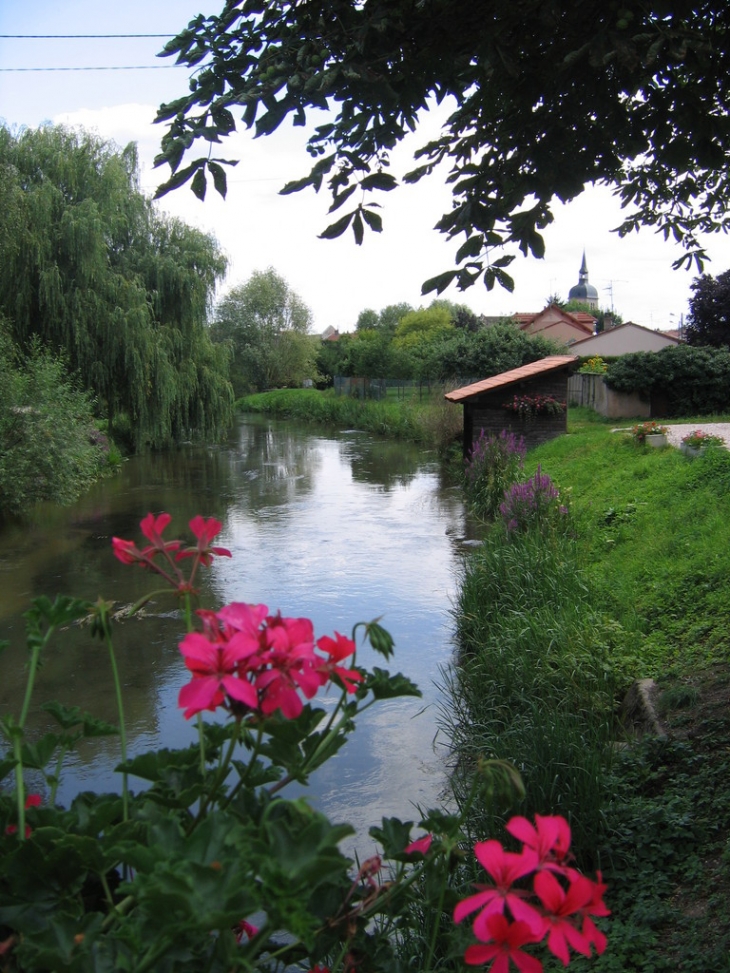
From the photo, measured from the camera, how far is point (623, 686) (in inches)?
227

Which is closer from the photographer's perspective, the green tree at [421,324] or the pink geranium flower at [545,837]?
the pink geranium flower at [545,837]

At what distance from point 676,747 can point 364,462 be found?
1866 cm

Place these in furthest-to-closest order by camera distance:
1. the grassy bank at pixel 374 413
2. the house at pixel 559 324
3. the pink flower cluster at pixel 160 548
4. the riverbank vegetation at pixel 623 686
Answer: the house at pixel 559 324, the grassy bank at pixel 374 413, the riverbank vegetation at pixel 623 686, the pink flower cluster at pixel 160 548

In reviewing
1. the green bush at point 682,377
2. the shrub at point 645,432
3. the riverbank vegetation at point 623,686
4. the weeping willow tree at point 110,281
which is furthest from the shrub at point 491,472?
the weeping willow tree at point 110,281

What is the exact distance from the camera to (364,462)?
22.9m

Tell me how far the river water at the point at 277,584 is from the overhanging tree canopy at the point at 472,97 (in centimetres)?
336

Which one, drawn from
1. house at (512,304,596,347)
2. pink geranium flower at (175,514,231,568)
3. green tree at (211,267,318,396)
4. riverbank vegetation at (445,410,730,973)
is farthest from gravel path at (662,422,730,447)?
house at (512,304,596,347)

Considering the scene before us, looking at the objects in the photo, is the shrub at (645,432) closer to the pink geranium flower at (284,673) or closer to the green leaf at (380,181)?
the green leaf at (380,181)

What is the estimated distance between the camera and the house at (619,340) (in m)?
47.2

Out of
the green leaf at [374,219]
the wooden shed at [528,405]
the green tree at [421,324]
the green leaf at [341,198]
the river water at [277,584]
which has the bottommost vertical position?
the river water at [277,584]

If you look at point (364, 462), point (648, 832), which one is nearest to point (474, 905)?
point (648, 832)

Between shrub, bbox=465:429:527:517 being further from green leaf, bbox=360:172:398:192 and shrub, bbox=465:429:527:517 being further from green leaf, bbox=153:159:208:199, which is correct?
green leaf, bbox=153:159:208:199

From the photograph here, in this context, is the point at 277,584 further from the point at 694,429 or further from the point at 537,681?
the point at 694,429

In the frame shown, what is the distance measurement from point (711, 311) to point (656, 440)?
15796mm
